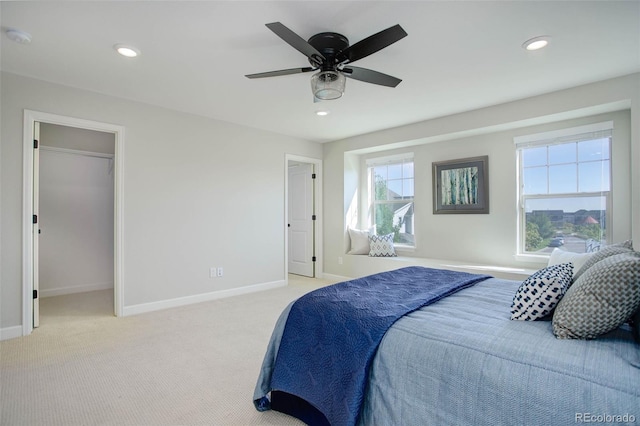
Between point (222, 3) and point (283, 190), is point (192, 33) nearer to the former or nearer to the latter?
point (222, 3)

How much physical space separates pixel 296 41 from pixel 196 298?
11.7 ft

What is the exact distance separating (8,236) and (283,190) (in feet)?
11.0

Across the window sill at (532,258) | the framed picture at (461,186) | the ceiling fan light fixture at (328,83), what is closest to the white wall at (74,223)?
the ceiling fan light fixture at (328,83)

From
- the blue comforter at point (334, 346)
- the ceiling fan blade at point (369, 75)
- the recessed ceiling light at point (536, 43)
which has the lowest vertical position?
the blue comforter at point (334, 346)

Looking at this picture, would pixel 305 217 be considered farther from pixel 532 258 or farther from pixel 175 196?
pixel 532 258

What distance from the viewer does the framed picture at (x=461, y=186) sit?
4344 millimetres

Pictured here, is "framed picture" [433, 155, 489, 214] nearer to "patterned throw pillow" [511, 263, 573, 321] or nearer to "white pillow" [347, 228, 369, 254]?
"white pillow" [347, 228, 369, 254]

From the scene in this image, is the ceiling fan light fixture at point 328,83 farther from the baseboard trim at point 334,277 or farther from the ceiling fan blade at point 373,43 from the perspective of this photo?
the baseboard trim at point 334,277

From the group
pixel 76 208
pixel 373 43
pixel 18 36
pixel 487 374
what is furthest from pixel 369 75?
pixel 76 208

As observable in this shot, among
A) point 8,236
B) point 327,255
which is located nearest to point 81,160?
point 8,236

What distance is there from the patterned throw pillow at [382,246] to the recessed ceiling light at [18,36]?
4596 millimetres

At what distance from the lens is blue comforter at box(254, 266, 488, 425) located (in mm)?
1492

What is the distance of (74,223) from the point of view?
16.1 ft

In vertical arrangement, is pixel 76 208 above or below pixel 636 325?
above
